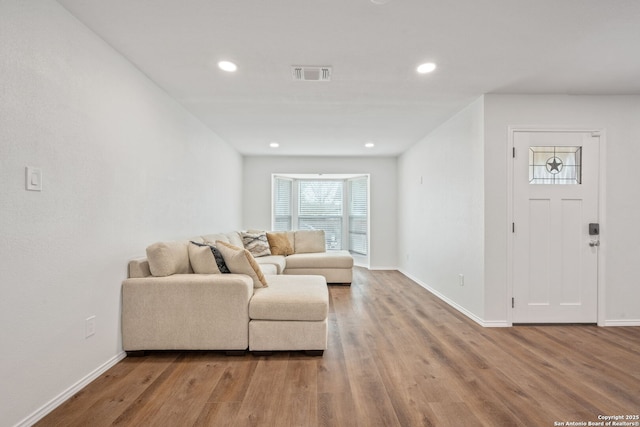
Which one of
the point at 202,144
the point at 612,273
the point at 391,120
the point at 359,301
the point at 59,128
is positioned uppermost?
the point at 391,120

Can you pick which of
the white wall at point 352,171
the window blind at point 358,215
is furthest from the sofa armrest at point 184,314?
the window blind at point 358,215

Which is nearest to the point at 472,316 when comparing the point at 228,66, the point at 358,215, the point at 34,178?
the point at 228,66

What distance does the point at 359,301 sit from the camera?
4086 millimetres

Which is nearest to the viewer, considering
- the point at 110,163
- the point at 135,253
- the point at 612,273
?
the point at 110,163

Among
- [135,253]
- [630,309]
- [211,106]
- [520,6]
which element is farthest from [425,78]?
[630,309]

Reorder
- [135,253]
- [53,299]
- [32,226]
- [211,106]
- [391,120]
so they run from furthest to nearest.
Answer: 1. [391,120]
2. [211,106]
3. [135,253]
4. [53,299]
5. [32,226]

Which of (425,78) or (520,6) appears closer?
(520,6)

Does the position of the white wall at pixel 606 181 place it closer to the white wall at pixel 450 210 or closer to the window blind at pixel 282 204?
the white wall at pixel 450 210

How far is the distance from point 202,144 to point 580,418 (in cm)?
442

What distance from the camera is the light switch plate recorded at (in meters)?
1.64

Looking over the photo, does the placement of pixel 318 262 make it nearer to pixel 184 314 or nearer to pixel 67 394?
pixel 184 314

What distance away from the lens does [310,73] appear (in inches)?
106

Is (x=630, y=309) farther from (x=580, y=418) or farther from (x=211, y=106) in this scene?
(x=211, y=106)

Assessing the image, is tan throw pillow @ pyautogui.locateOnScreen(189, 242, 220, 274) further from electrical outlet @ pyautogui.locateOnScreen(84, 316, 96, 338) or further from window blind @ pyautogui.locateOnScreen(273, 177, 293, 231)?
window blind @ pyautogui.locateOnScreen(273, 177, 293, 231)
